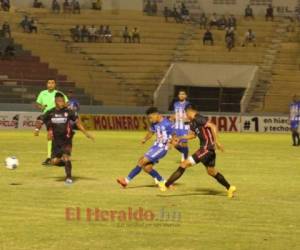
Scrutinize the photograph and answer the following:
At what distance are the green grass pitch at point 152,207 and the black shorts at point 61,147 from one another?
2.16ft

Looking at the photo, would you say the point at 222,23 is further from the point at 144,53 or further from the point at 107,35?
the point at 107,35

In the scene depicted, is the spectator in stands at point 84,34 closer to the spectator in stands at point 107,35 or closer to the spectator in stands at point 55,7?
the spectator in stands at point 107,35

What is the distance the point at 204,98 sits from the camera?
154ft

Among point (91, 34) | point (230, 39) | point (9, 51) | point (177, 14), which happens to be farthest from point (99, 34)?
point (230, 39)

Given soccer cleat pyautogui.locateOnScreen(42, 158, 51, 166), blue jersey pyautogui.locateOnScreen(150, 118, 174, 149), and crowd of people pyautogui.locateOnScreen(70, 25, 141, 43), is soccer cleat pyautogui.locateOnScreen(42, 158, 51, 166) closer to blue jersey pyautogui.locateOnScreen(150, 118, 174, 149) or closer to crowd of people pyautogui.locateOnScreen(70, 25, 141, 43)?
blue jersey pyautogui.locateOnScreen(150, 118, 174, 149)

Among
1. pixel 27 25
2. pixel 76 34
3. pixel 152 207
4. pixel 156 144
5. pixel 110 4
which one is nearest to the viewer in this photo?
pixel 152 207

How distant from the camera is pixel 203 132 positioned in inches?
576

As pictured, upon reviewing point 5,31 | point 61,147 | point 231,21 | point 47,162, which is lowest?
point 47,162

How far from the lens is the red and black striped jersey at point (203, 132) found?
47.5 ft

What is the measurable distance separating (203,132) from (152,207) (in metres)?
2.28

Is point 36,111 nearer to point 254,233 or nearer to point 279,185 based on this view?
point 279,185

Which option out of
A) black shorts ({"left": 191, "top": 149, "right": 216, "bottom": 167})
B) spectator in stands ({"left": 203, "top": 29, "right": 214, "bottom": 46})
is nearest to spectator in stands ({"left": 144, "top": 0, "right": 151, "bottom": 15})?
spectator in stands ({"left": 203, "top": 29, "right": 214, "bottom": 46})

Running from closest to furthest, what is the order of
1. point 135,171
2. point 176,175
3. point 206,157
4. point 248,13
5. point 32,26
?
point 206,157
point 176,175
point 135,171
point 32,26
point 248,13

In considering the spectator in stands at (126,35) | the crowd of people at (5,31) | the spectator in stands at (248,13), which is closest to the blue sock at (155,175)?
the crowd of people at (5,31)
